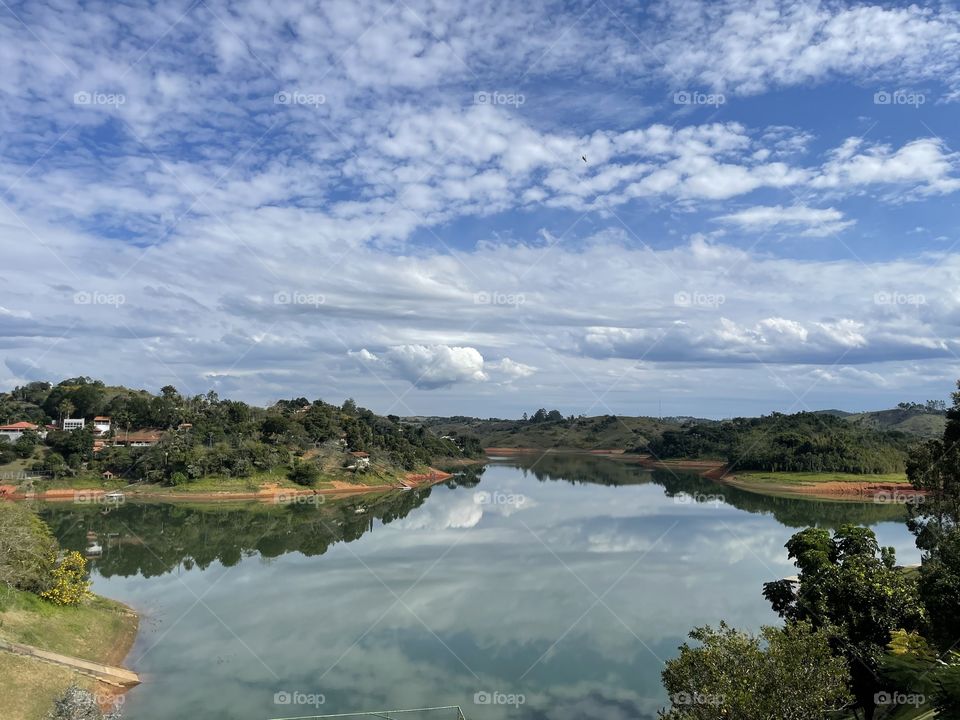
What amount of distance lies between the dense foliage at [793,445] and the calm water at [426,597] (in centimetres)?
2846

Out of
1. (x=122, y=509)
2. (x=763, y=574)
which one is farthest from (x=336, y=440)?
(x=763, y=574)

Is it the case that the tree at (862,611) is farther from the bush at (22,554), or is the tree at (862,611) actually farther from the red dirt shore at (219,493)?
the red dirt shore at (219,493)

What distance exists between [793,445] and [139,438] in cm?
9886

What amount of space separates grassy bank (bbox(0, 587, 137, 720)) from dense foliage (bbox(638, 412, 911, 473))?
86.7 m

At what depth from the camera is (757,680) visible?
38.8 feet

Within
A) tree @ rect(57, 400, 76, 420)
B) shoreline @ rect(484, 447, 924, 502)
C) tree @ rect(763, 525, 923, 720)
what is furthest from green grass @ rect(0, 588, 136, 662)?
Answer: tree @ rect(57, 400, 76, 420)

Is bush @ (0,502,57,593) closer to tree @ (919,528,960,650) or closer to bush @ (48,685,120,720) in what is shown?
bush @ (48,685,120,720)

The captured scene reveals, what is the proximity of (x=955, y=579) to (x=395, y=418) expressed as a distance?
16156 centimetres

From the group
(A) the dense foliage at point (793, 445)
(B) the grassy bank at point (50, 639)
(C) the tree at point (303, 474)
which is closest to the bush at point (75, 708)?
(B) the grassy bank at point (50, 639)

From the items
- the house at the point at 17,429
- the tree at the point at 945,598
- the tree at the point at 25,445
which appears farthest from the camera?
the house at the point at 17,429

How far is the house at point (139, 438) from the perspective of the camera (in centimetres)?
9275

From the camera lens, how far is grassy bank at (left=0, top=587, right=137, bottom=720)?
1850cm

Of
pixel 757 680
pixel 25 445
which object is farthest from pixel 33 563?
pixel 25 445

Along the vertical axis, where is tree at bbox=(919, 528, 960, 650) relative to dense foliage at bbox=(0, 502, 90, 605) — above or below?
above
